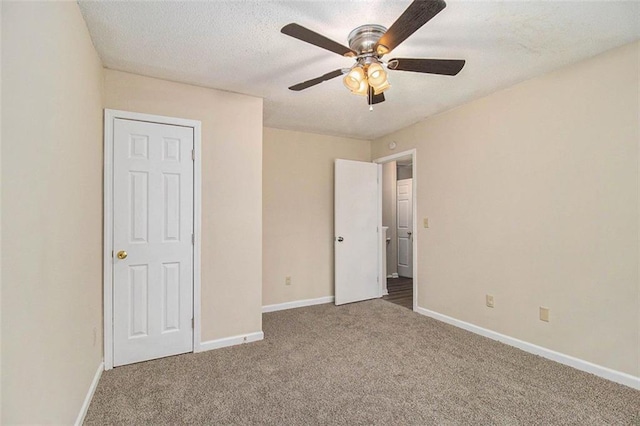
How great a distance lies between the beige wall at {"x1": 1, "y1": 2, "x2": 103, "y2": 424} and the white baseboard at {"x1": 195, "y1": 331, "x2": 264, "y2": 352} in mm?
886

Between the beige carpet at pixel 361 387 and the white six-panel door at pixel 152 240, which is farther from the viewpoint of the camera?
the white six-panel door at pixel 152 240

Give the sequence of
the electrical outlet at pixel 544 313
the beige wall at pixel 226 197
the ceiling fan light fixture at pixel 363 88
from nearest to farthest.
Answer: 1. the ceiling fan light fixture at pixel 363 88
2. the electrical outlet at pixel 544 313
3. the beige wall at pixel 226 197

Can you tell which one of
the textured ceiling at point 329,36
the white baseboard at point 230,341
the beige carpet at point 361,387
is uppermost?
the textured ceiling at point 329,36

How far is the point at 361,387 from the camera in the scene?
7.11 feet

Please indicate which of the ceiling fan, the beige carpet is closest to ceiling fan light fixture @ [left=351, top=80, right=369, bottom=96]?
the ceiling fan

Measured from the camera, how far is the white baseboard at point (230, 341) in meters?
2.77

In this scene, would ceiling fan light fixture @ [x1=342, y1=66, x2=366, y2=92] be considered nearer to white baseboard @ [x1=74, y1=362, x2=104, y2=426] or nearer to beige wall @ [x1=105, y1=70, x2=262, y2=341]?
beige wall @ [x1=105, y1=70, x2=262, y2=341]

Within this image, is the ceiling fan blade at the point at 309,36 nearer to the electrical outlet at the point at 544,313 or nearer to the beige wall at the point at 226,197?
the beige wall at the point at 226,197

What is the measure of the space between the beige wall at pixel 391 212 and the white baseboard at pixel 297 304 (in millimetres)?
2188

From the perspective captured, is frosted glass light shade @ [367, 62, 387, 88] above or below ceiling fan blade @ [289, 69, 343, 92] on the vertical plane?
below

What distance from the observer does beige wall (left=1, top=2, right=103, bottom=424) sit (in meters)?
0.99

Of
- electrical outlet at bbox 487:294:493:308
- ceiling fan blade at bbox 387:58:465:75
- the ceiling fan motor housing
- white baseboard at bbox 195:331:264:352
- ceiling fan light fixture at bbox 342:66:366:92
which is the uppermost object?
the ceiling fan motor housing

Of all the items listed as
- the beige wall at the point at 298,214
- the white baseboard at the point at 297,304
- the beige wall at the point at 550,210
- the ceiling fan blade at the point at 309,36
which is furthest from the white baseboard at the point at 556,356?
the ceiling fan blade at the point at 309,36

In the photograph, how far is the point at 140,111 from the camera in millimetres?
2564
